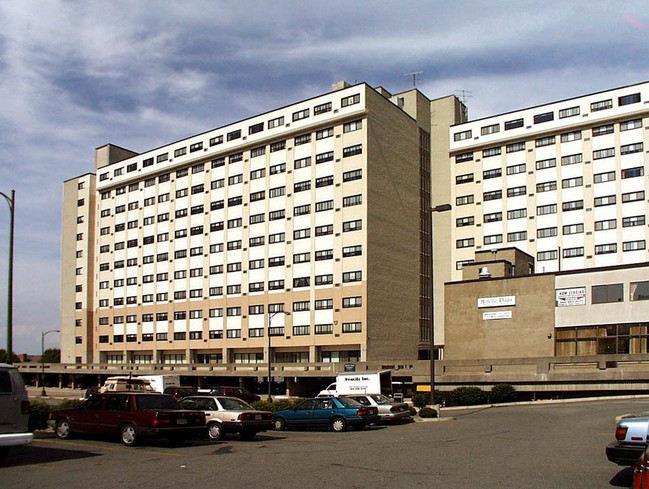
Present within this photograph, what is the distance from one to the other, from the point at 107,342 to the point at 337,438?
8023 cm

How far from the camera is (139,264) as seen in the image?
94.5 meters

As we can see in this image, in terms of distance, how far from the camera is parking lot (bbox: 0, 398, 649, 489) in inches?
531

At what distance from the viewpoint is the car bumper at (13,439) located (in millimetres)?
14617

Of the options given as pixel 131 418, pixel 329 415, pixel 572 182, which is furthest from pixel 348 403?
pixel 572 182

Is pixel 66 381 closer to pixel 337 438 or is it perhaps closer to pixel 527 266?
pixel 527 266

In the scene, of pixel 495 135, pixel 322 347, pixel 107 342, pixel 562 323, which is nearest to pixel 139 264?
pixel 107 342

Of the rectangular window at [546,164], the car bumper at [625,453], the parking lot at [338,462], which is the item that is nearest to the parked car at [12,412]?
the parking lot at [338,462]

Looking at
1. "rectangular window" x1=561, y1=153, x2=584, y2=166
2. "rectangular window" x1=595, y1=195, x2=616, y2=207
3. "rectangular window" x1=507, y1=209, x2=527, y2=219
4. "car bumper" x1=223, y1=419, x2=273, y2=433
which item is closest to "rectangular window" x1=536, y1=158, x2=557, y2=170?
"rectangular window" x1=561, y1=153, x2=584, y2=166

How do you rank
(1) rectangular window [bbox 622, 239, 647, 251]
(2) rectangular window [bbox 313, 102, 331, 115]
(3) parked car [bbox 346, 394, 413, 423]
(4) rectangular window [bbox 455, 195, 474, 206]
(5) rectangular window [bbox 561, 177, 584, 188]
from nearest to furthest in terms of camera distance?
(3) parked car [bbox 346, 394, 413, 423]
(1) rectangular window [bbox 622, 239, 647, 251]
(5) rectangular window [bbox 561, 177, 584, 188]
(2) rectangular window [bbox 313, 102, 331, 115]
(4) rectangular window [bbox 455, 195, 474, 206]

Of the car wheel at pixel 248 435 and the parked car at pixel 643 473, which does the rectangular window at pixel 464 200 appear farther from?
the parked car at pixel 643 473

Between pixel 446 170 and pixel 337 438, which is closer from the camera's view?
pixel 337 438

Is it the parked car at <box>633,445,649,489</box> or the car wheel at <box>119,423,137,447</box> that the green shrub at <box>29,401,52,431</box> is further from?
the parked car at <box>633,445,649,489</box>

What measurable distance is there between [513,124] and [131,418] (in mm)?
67794

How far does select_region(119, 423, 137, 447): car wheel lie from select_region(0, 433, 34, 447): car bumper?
456 cm
